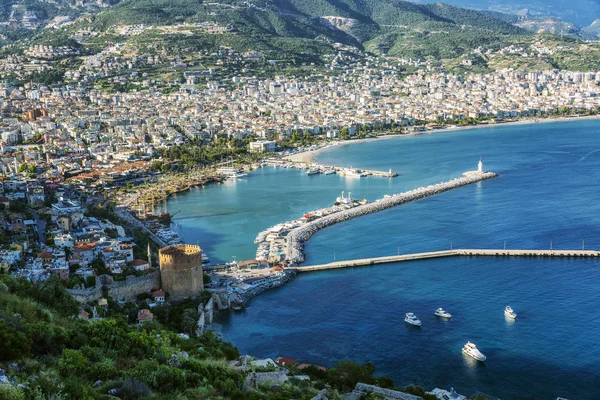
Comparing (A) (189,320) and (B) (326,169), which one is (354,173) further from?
(A) (189,320)

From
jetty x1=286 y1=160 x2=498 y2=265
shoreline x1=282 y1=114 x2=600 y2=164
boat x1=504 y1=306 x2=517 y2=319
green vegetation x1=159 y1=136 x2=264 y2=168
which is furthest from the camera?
shoreline x1=282 y1=114 x2=600 y2=164

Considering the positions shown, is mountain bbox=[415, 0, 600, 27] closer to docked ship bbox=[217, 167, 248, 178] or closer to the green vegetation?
the green vegetation

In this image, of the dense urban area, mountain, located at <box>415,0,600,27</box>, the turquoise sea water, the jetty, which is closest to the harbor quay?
the dense urban area

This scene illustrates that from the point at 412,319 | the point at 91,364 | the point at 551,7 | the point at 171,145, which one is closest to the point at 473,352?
the point at 412,319

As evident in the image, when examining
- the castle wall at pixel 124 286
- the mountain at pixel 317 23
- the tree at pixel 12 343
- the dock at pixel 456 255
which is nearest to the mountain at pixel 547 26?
the mountain at pixel 317 23

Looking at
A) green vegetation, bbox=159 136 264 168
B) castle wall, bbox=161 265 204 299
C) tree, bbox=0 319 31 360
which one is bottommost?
castle wall, bbox=161 265 204 299
